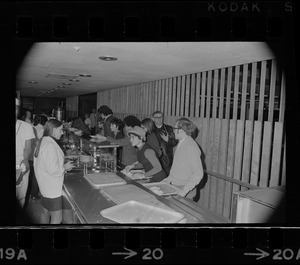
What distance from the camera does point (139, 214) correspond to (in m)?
1.89

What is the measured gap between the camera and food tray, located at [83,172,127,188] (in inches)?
94.7

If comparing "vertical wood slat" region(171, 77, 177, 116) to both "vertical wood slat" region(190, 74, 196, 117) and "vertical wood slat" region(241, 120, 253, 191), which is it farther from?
"vertical wood slat" region(241, 120, 253, 191)

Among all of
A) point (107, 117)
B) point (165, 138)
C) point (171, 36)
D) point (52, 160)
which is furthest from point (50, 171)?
point (107, 117)

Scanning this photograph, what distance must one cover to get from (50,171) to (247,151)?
6.70 ft

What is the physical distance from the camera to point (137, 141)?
2.72 m

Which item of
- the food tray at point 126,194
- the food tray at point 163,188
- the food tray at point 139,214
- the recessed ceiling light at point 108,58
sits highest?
the recessed ceiling light at point 108,58

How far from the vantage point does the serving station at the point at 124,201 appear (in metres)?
1.84

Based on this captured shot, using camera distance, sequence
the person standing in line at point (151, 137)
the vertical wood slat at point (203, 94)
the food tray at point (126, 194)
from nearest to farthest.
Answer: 1. the food tray at point (126, 194)
2. the person standing in line at point (151, 137)
3. the vertical wood slat at point (203, 94)

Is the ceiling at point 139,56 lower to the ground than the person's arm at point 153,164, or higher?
higher

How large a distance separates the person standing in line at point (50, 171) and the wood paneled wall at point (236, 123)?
1887 mm

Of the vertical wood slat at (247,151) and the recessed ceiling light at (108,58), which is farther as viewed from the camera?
the vertical wood slat at (247,151)

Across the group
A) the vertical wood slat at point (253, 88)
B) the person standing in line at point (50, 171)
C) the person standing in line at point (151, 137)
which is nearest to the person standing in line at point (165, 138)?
the person standing in line at point (151, 137)

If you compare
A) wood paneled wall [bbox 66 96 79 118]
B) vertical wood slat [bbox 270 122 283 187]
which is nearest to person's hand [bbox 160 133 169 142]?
vertical wood slat [bbox 270 122 283 187]

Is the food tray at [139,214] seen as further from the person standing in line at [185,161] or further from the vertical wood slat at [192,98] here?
the vertical wood slat at [192,98]
